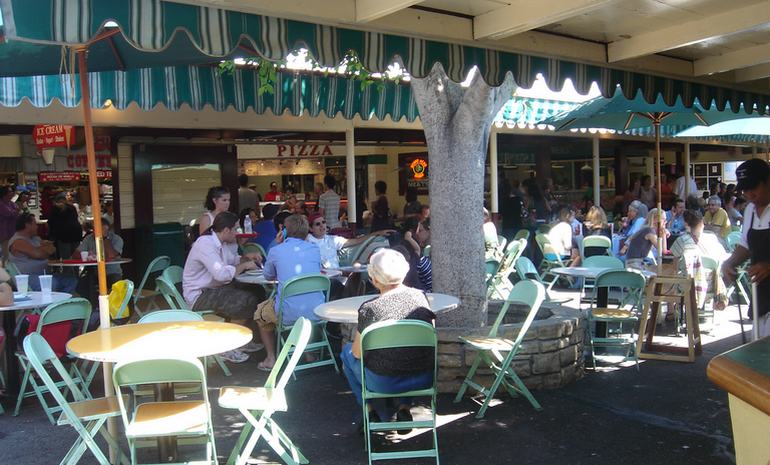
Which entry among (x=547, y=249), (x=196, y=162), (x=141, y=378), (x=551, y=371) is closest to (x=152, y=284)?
(x=196, y=162)

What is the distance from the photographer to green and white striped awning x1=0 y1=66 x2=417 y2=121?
22.4ft

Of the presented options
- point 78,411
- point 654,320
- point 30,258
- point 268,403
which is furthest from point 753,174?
point 30,258

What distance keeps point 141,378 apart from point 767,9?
4.29m

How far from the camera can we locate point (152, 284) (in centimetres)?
1025

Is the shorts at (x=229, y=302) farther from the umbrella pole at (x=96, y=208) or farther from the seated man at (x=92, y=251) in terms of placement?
the seated man at (x=92, y=251)

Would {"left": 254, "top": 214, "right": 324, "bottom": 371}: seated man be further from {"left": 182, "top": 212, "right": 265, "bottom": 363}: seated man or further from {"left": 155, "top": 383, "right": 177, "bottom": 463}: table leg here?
{"left": 155, "top": 383, "right": 177, "bottom": 463}: table leg

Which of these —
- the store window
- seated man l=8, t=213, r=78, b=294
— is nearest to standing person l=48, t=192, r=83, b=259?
the store window

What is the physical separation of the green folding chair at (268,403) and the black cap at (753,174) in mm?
2713

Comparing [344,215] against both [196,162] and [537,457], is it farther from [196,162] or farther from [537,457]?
[537,457]

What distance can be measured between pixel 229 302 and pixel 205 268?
14.1 inches

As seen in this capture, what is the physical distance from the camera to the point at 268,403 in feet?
11.9

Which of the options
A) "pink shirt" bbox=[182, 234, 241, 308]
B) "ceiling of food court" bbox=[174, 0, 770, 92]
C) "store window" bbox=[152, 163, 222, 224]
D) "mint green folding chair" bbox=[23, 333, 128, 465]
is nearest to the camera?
"mint green folding chair" bbox=[23, 333, 128, 465]

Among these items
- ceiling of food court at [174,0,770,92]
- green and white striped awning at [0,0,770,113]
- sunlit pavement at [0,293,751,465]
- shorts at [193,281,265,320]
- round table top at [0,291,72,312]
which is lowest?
sunlit pavement at [0,293,751,465]

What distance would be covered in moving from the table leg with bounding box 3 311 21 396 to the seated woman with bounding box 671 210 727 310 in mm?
5597
